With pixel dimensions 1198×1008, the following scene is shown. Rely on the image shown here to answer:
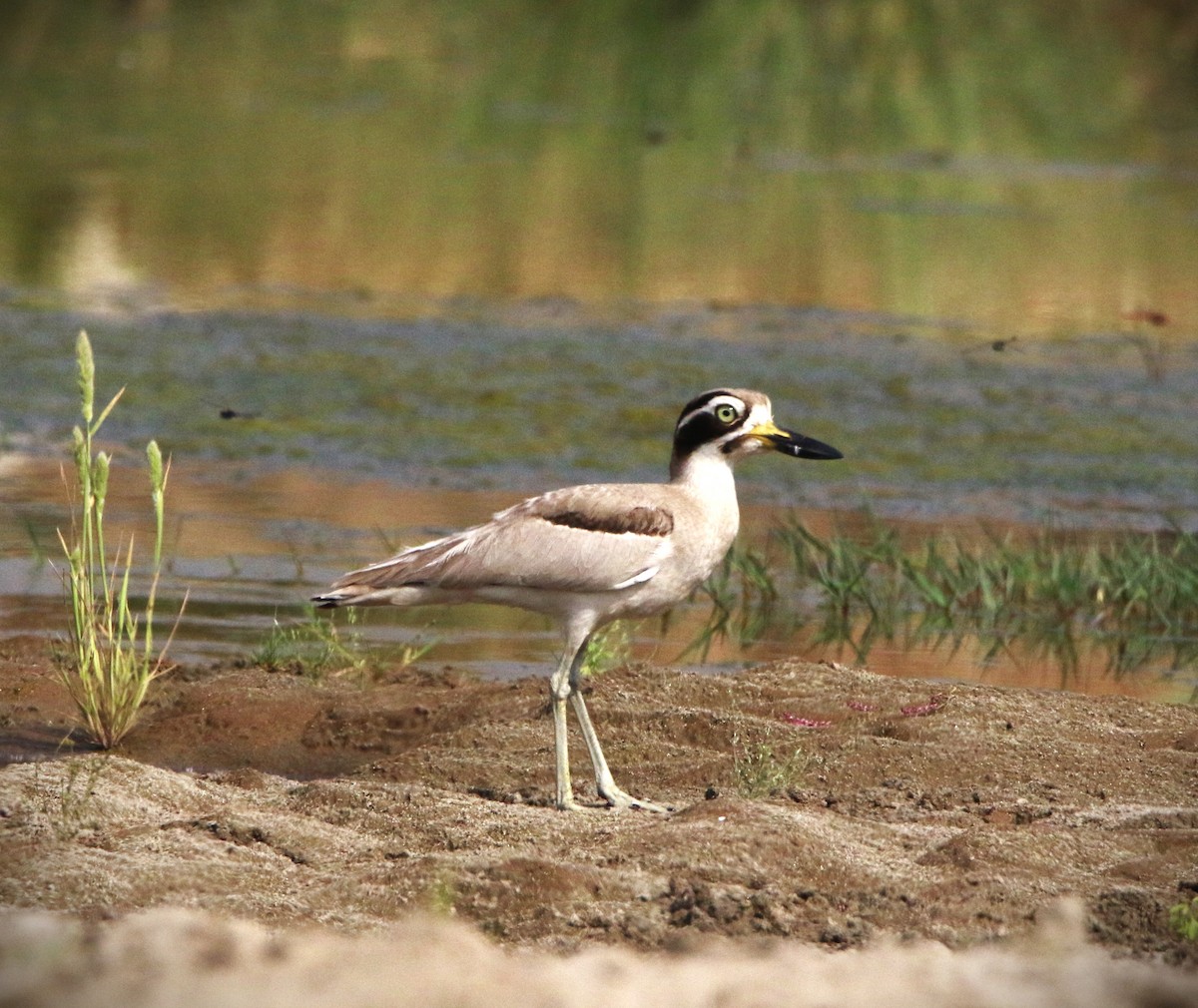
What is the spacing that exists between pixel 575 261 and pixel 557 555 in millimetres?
11975

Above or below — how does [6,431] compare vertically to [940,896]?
above

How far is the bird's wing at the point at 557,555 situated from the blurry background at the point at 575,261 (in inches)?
71.1

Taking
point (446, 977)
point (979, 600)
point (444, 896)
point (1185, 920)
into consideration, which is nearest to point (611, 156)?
point (979, 600)

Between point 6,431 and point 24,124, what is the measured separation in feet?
44.5

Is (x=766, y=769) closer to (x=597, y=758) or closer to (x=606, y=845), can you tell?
(x=597, y=758)

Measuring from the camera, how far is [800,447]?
739 cm

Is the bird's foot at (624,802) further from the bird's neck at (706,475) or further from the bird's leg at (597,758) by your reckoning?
the bird's neck at (706,475)

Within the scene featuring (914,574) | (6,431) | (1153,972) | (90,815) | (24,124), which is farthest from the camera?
(24,124)

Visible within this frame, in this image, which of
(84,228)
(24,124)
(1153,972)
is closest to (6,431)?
(84,228)

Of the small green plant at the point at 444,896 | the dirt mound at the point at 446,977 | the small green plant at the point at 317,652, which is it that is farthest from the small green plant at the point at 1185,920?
the small green plant at the point at 317,652

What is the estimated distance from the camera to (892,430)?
13.2 metres

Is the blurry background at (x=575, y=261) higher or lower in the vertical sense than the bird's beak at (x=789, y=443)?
higher

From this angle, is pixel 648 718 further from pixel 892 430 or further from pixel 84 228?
pixel 84 228

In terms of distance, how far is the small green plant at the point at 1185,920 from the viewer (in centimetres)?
510
